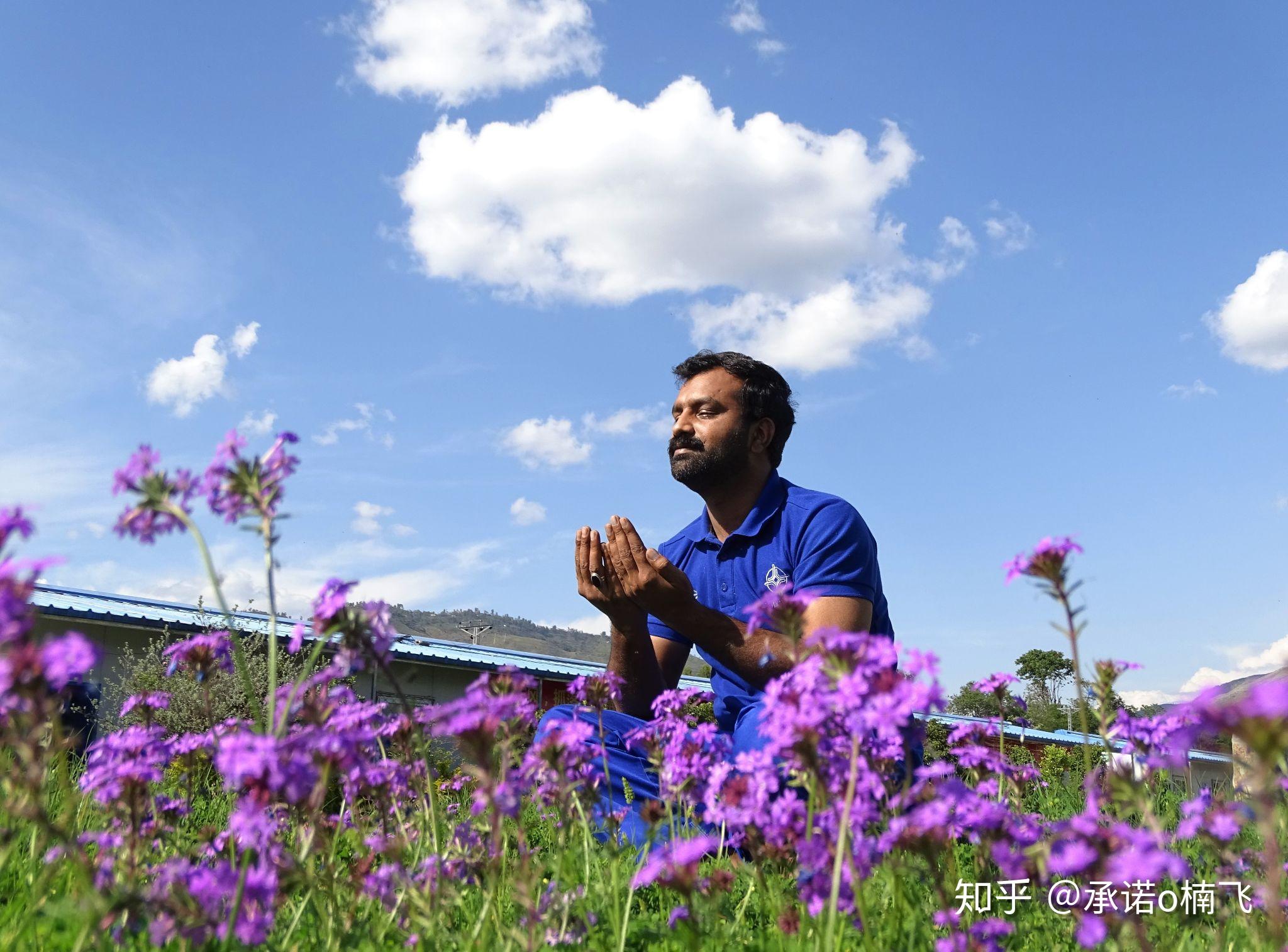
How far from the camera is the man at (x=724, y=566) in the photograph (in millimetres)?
5070

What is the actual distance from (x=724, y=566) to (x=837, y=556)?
0.98 m

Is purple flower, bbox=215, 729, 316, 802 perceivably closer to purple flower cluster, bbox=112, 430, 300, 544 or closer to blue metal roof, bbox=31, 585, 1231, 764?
purple flower cluster, bbox=112, 430, 300, 544

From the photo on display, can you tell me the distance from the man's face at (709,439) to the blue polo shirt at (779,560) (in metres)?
0.31

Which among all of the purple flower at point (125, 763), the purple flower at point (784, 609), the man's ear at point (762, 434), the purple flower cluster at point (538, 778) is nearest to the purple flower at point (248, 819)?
the purple flower cluster at point (538, 778)

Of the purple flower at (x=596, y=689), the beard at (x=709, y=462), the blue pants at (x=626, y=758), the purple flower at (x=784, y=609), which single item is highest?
the beard at (x=709, y=462)

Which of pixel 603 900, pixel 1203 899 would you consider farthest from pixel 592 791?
pixel 1203 899

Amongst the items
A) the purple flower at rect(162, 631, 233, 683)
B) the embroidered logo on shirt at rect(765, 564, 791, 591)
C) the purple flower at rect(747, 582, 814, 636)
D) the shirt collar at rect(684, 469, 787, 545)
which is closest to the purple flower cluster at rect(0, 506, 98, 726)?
the purple flower at rect(162, 631, 233, 683)

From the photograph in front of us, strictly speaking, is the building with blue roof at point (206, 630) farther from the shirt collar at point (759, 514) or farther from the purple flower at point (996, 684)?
the purple flower at point (996, 684)

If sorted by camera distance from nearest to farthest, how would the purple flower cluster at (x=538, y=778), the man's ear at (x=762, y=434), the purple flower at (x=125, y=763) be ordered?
the purple flower cluster at (x=538, y=778) < the purple flower at (x=125, y=763) < the man's ear at (x=762, y=434)

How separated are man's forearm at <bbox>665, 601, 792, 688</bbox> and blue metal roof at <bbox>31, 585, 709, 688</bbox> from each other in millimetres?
9291

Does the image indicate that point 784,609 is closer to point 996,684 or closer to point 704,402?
point 996,684

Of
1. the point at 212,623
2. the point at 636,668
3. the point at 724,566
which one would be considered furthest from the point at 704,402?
the point at 212,623

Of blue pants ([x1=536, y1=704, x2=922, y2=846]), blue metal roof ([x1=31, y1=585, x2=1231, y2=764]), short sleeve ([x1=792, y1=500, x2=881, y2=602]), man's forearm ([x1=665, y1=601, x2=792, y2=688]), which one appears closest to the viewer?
man's forearm ([x1=665, y1=601, x2=792, y2=688])

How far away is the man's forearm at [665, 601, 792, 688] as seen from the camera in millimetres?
5023
